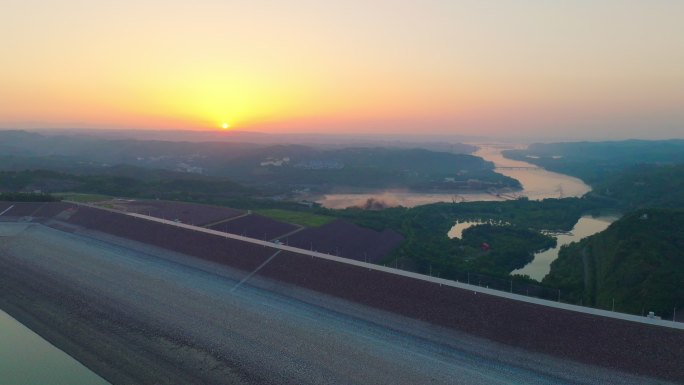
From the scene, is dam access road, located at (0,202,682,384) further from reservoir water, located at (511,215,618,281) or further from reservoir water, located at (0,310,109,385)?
reservoir water, located at (511,215,618,281)

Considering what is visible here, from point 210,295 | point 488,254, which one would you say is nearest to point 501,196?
point 488,254

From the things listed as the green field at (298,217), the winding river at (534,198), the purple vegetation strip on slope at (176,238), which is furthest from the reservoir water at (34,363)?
the winding river at (534,198)

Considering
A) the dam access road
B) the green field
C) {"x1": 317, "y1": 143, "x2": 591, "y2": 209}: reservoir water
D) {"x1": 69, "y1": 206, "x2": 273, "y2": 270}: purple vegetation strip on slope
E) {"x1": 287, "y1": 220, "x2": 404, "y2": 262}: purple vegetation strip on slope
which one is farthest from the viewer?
{"x1": 317, "y1": 143, "x2": 591, "y2": 209}: reservoir water

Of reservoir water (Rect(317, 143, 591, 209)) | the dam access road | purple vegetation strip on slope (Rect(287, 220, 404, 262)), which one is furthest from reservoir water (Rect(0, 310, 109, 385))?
reservoir water (Rect(317, 143, 591, 209))

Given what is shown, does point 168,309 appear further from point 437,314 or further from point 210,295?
point 437,314

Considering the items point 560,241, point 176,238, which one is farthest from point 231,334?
point 560,241

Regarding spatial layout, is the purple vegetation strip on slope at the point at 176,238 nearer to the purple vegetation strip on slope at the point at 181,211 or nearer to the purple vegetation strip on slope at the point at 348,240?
the purple vegetation strip on slope at the point at 181,211
